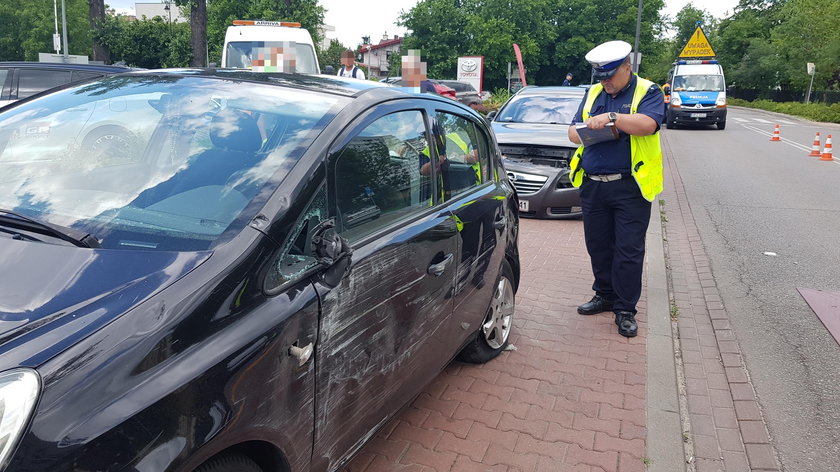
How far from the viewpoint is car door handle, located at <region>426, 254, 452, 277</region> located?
2.90 metres

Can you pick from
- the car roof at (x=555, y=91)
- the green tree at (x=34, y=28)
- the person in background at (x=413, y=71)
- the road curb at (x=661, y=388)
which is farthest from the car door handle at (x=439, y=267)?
the green tree at (x=34, y=28)

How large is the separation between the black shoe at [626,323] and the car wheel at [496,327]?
0.96 metres

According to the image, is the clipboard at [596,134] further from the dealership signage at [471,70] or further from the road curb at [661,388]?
the dealership signage at [471,70]

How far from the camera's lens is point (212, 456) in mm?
1712

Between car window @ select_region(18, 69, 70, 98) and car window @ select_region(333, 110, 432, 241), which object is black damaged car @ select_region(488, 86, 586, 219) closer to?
car window @ select_region(333, 110, 432, 241)

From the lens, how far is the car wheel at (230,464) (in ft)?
5.60

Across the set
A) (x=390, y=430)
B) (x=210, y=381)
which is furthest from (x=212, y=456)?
(x=390, y=430)

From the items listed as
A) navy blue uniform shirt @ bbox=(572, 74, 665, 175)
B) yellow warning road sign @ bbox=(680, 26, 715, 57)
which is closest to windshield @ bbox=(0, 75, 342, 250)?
navy blue uniform shirt @ bbox=(572, 74, 665, 175)

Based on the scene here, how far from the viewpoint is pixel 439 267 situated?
2969 mm

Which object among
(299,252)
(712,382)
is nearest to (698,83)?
(712,382)

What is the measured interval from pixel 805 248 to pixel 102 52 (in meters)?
30.6

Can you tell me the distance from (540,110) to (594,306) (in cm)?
552

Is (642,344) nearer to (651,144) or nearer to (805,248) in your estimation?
Result: (651,144)

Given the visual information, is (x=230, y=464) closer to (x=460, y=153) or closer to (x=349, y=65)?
(x=460, y=153)
